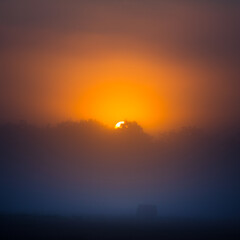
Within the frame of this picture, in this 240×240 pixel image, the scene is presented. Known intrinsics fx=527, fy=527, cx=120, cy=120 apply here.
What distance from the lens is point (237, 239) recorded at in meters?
126

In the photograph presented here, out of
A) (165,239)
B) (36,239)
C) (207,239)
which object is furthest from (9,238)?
(207,239)

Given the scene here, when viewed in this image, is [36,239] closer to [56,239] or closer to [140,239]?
[56,239]

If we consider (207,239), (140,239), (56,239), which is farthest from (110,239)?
(207,239)

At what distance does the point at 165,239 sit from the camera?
419ft

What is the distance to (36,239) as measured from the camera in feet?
371

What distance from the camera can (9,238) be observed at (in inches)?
4299

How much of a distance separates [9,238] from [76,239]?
14625mm

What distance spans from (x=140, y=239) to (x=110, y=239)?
7.05 metres

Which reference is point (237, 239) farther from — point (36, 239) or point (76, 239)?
point (36, 239)

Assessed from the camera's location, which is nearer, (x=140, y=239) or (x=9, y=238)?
(x=9, y=238)

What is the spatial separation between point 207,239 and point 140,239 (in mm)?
17081

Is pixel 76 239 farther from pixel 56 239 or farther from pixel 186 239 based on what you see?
pixel 186 239

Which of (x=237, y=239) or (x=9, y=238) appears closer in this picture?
(x=9, y=238)

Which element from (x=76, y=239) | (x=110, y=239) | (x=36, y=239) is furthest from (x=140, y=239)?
(x=36, y=239)
